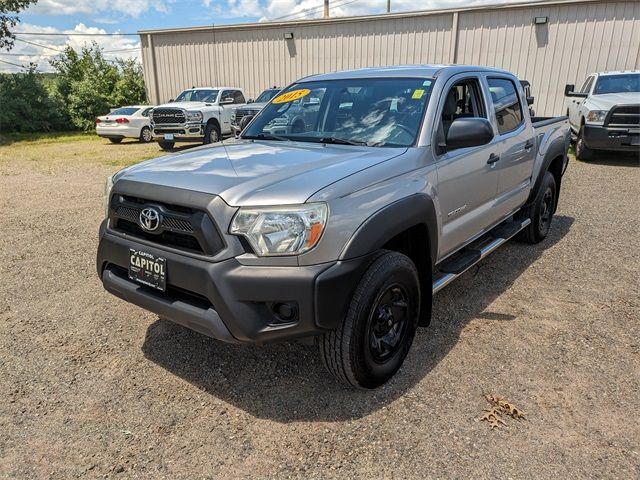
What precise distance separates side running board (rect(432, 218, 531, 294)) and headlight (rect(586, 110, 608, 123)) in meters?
6.90

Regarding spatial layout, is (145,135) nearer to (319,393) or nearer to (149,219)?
(149,219)

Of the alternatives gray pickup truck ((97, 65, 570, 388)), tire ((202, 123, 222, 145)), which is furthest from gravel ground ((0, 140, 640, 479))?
tire ((202, 123, 222, 145))

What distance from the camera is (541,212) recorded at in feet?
17.7

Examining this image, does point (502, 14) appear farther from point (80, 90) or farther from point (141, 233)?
point (80, 90)

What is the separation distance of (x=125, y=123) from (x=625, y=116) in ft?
49.4

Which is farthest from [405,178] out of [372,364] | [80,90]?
[80,90]

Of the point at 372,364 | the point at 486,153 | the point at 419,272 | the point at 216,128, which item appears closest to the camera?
the point at 372,364

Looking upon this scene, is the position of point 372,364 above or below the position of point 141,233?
below

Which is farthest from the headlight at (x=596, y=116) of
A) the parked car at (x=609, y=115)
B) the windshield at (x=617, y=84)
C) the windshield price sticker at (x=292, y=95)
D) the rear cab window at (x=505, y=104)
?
A: the windshield price sticker at (x=292, y=95)

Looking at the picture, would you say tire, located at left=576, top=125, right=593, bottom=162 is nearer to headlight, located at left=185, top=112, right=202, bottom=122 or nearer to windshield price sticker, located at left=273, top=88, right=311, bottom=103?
windshield price sticker, located at left=273, top=88, right=311, bottom=103

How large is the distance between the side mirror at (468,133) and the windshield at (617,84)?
10076mm

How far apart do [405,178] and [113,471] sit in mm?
2138

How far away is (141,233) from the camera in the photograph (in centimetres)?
279

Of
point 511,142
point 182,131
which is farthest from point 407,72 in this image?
→ point 182,131
